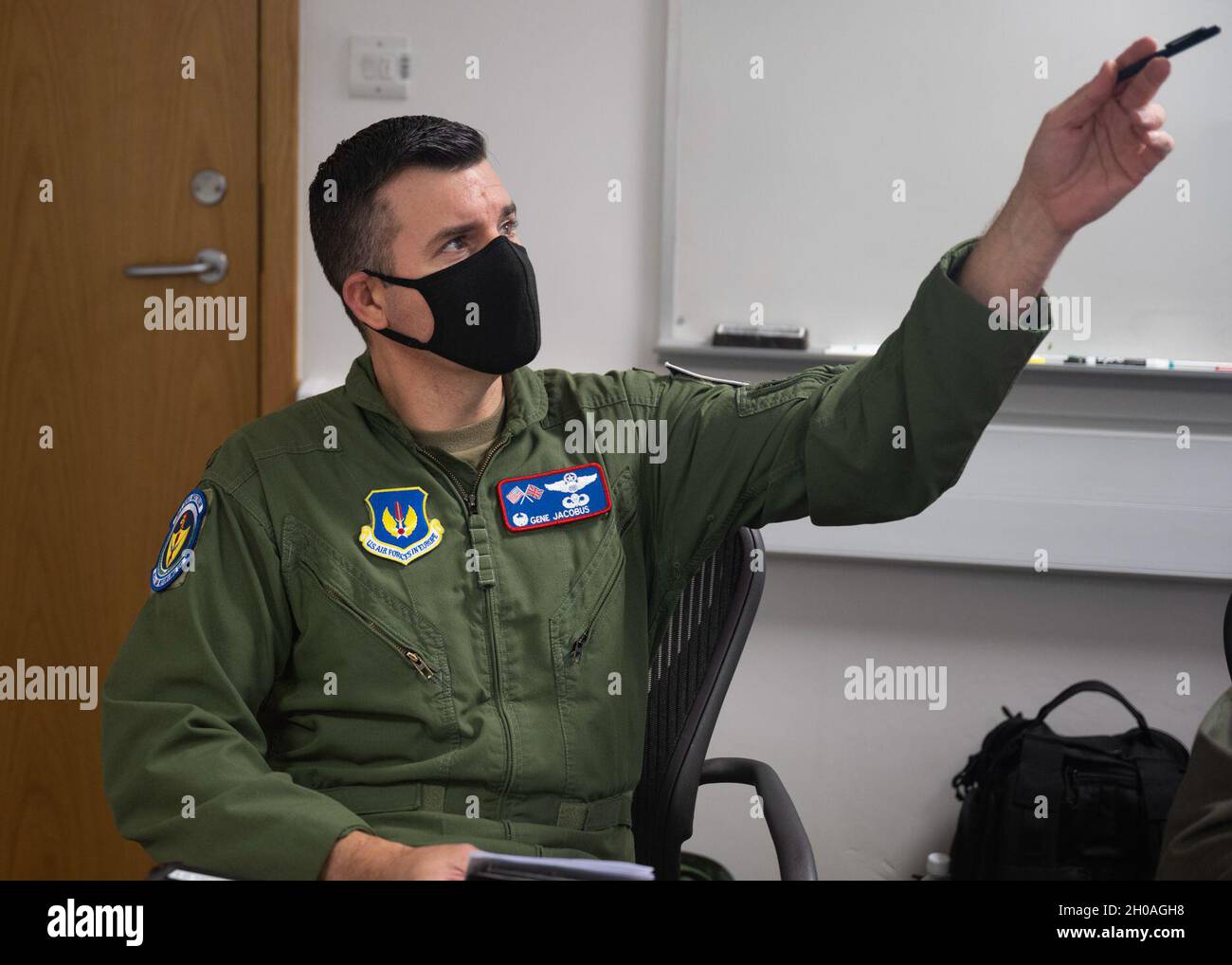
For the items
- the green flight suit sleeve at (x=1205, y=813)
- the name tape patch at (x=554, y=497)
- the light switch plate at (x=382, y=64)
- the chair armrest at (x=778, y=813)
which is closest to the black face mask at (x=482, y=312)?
the name tape patch at (x=554, y=497)

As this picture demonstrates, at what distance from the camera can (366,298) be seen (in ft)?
4.79

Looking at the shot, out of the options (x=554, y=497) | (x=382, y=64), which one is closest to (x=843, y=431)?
(x=554, y=497)

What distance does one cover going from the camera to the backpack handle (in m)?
2.07

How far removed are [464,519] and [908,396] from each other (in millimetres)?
483

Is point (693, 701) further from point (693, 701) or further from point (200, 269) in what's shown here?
point (200, 269)

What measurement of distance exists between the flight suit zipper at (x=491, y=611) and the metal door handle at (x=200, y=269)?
131 centimetres

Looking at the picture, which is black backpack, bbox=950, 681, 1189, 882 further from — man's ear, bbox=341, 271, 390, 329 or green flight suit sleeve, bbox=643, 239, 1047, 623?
man's ear, bbox=341, 271, 390, 329

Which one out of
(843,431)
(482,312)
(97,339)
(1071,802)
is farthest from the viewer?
(97,339)

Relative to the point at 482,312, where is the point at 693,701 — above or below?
below

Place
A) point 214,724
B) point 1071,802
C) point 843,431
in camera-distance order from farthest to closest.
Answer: point 1071,802
point 843,431
point 214,724

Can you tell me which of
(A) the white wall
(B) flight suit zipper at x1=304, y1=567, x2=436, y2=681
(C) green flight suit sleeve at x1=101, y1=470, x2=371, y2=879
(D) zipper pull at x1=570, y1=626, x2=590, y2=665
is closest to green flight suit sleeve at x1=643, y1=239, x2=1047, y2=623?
(D) zipper pull at x1=570, y1=626, x2=590, y2=665

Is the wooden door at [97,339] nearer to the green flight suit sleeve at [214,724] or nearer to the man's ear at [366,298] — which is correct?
the man's ear at [366,298]
